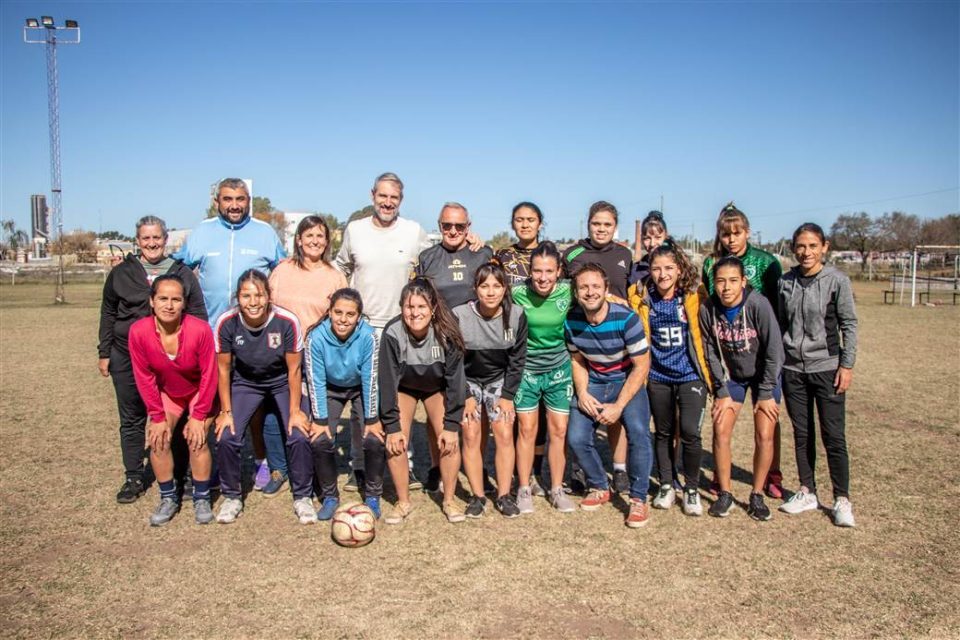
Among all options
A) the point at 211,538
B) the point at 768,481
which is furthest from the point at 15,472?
the point at 768,481

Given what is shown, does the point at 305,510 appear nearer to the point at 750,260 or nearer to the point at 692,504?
the point at 692,504

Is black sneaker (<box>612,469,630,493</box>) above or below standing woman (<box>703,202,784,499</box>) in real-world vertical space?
below

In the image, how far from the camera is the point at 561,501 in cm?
532

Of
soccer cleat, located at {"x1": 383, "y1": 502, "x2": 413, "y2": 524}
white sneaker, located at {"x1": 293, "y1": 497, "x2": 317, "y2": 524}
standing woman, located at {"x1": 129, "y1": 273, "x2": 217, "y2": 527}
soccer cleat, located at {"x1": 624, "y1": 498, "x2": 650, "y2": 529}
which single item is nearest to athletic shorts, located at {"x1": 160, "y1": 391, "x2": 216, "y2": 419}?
standing woman, located at {"x1": 129, "y1": 273, "x2": 217, "y2": 527}

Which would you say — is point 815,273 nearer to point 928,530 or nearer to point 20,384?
point 928,530

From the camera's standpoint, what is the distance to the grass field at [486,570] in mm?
3639

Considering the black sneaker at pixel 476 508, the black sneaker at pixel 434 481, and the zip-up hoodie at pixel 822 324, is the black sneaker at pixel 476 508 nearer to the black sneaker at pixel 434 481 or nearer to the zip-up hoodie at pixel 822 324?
the black sneaker at pixel 434 481

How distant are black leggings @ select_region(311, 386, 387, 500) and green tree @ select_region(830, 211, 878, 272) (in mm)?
69060

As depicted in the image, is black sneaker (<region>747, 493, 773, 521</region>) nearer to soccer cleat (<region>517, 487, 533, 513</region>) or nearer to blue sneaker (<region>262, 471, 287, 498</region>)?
soccer cleat (<region>517, 487, 533, 513</region>)

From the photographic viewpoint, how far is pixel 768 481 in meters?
5.64

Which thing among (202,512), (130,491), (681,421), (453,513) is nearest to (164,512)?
(202,512)

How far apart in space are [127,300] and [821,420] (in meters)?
5.61

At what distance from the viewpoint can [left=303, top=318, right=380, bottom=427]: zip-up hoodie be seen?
16.8 feet

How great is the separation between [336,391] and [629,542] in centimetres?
250
